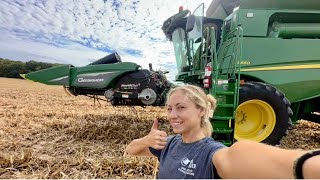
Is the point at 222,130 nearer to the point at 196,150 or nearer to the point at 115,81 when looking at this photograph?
the point at 115,81

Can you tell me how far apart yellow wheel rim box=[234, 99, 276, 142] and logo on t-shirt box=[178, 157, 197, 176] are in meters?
4.15

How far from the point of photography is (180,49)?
24.3 ft

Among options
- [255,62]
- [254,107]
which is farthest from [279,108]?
[255,62]

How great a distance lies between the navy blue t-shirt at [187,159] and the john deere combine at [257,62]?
346 cm

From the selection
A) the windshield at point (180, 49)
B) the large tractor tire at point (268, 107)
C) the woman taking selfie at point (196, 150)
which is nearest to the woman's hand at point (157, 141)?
the woman taking selfie at point (196, 150)

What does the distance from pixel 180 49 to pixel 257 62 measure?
1.88m

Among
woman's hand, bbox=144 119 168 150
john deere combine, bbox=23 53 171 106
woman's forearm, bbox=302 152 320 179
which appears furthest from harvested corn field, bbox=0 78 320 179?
woman's forearm, bbox=302 152 320 179

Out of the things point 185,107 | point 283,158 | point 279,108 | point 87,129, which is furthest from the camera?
point 87,129

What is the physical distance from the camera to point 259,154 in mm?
945

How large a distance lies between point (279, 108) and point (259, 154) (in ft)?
16.0

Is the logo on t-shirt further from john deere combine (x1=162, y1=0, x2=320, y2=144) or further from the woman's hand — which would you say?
john deere combine (x1=162, y1=0, x2=320, y2=144)

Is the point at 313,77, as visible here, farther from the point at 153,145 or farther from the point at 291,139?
the point at 153,145

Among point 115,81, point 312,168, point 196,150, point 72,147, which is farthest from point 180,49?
point 312,168

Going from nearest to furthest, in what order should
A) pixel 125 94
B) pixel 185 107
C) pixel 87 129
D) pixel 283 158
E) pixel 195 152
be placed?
pixel 283 158, pixel 195 152, pixel 185 107, pixel 87 129, pixel 125 94
